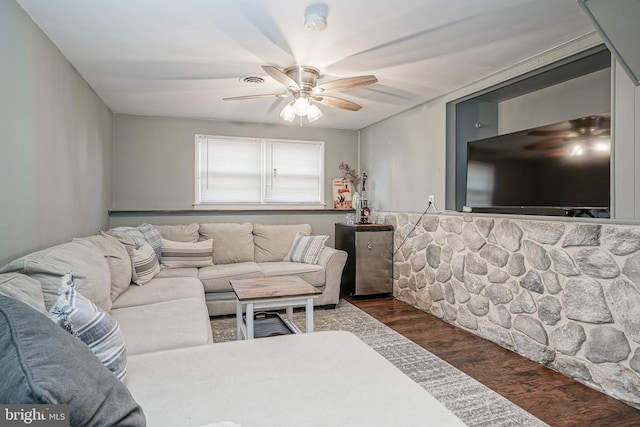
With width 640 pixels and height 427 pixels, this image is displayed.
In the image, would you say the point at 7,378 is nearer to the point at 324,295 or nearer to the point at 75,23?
the point at 75,23

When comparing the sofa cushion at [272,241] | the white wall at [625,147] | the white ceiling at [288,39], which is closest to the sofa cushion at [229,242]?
the sofa cushion at [272,241]

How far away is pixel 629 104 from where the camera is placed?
2137 mm

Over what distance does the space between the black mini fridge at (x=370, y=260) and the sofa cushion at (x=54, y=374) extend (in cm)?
357

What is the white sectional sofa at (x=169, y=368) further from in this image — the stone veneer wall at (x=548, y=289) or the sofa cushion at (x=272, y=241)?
the sofa cushion at (x=272, y=241)

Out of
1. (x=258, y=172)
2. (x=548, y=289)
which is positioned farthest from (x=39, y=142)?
(x=548, y=289)

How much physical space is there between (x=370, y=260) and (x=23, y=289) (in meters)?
3.49

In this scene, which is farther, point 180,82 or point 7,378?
point 180,82

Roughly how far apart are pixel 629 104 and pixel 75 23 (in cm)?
342

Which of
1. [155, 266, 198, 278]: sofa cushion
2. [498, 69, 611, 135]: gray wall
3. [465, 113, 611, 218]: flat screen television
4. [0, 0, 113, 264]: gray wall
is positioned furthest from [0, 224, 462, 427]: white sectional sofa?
[498, 69, 611, 135]: gray wall

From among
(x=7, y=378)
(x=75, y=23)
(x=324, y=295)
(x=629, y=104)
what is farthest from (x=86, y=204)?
(x=629, y=104)

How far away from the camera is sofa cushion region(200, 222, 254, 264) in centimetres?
427

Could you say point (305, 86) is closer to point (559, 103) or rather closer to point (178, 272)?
point (559, 103)

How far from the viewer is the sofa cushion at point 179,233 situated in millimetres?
4195

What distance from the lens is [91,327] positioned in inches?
50.1
